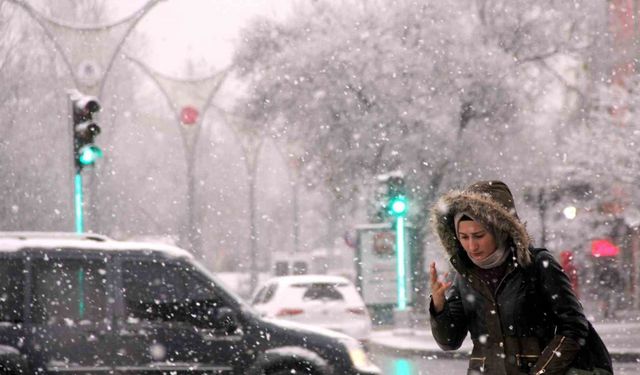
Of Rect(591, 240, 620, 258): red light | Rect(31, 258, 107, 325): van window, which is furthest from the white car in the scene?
Rect(31, 258, 107, 325): van window

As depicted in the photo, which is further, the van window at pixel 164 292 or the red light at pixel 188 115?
the red light at pixel 188 115

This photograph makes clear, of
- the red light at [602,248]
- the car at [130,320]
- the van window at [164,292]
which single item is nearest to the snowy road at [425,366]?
the red light at [602,248]

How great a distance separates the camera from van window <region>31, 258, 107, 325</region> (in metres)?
10.4

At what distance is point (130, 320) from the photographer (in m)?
10.5

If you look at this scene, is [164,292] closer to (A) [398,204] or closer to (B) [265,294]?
(B) [265,294]

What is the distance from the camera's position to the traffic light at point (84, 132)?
54.9 feet

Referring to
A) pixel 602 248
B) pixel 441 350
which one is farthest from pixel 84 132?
pixel 602 248

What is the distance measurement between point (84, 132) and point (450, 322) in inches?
495

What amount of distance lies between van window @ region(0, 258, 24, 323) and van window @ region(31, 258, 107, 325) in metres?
0.10

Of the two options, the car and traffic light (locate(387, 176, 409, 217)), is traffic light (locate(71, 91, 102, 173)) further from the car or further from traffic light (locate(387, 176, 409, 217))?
traffic light (locate(387, 176, 409, 217))

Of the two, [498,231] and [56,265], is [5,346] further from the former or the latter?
[498,231]

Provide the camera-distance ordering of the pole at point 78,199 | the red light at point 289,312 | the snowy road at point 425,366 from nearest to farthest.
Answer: the pole at point 78,199 < the snowy road at point 425,366 < the red light at point 289,312

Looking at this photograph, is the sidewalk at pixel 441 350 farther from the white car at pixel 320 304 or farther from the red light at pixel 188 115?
the red light at pixel 188 115

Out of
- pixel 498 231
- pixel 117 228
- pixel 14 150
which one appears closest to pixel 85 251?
pixel 498 231
